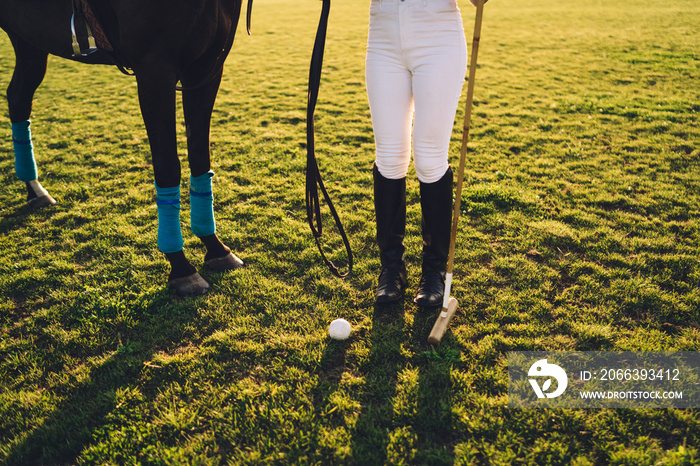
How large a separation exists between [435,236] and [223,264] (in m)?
1.72

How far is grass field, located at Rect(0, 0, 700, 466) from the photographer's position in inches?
90.2

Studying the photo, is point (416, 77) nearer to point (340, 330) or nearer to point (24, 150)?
point (340, 330)

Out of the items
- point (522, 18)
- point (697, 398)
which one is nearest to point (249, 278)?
point (697, 398)

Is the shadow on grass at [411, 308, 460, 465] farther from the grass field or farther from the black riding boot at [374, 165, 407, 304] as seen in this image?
the black riding boot at [374, 165, 407, 304]

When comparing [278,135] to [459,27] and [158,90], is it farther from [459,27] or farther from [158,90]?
[459,27]

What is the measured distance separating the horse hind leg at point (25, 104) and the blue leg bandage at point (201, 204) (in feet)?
6.59

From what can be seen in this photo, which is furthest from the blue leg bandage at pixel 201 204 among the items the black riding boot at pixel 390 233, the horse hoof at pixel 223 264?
the black riding boot at pixel 390 233

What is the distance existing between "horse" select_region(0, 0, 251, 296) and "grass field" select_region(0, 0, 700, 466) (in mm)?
408

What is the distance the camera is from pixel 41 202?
4.71 meters

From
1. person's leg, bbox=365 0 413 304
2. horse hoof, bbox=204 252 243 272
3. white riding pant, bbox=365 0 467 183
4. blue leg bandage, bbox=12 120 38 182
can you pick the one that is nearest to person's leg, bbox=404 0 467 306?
white riding pant, bbox=365 0 467 183

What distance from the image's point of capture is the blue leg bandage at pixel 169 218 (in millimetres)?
3217

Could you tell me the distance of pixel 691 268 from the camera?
3504 millimetres

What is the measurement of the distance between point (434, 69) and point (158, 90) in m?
1.74

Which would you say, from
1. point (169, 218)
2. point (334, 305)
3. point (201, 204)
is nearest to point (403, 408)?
point (334, 305)
